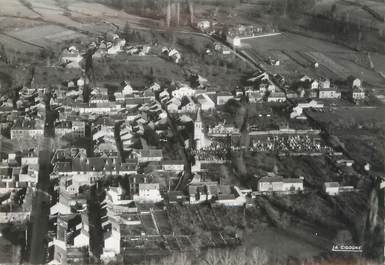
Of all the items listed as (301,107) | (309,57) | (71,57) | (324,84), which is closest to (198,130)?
(301,107)

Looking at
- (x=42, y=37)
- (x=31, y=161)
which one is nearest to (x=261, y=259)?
(x=31, y=161)

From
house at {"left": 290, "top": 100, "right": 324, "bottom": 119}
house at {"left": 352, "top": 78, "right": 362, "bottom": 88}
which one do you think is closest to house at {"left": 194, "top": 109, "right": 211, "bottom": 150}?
house at {"left": 290, "top": 100, "right": 324, "bottom": 119}

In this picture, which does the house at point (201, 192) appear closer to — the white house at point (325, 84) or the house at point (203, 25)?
the house at point (203, 25)

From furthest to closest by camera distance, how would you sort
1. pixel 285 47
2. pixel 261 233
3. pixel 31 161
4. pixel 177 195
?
pixel 285 47
pixel 31 161
pixel 177 195
pixel 261 233

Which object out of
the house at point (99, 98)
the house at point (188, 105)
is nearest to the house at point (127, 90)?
the house at point (99, 98)

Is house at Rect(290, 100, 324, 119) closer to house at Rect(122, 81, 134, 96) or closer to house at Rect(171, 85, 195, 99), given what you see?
house at Rect(171, 85, 195, 99)

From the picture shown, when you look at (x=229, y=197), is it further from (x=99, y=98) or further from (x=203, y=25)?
(x=203, y=25)

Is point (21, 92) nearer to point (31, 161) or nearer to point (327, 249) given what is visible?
point (31, 161)
